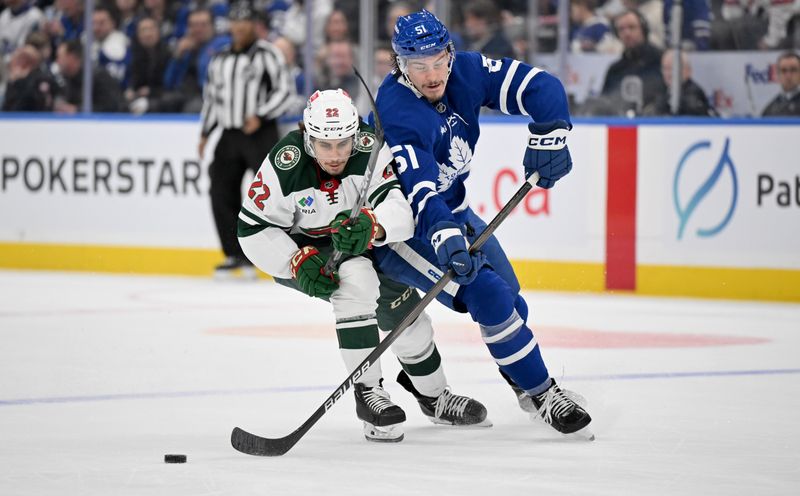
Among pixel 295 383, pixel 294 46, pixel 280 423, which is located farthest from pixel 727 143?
pixel 280 423

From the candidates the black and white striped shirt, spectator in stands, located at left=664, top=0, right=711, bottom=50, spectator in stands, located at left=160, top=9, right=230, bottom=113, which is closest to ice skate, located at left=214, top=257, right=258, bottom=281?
the black and white striped shirt

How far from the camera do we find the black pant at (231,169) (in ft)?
26.3

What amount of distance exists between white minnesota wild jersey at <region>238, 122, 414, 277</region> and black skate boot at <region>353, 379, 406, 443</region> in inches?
15.5

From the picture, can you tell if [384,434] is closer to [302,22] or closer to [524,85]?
[524,85]

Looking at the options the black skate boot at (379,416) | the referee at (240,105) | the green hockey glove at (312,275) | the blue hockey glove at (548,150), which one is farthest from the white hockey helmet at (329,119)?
the referee at (240,105)

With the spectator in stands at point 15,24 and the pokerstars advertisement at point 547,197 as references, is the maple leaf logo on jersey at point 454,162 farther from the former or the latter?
the spectator in stands at point 15,24

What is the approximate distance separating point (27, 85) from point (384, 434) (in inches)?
225

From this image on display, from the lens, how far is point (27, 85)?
879 cm

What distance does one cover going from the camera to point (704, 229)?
23.1 feet

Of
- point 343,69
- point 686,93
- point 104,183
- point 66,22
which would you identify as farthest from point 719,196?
point 66,22

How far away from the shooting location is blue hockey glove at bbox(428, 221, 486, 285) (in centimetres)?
355

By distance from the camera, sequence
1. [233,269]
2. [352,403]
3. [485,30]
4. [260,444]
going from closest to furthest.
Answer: [260,444] → [352,403] → [485,30] → [233,269]

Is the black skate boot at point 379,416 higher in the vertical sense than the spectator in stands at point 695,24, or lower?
lower

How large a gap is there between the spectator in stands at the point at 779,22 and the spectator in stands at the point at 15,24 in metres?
4.33
